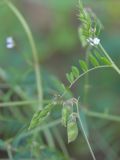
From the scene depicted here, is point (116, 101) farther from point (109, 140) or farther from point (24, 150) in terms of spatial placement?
point (24, 150)

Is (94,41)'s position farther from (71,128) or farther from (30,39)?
(30,39)

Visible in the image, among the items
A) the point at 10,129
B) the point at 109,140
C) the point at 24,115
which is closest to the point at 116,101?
the point at 109,140

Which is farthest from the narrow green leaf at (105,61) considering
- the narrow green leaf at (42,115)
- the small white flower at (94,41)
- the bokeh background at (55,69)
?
the bokeh background at (55,69)

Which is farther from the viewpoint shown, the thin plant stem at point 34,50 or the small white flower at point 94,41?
the thin plant stem at point 34,50

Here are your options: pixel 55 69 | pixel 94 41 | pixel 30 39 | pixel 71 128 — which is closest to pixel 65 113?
pixel 71 128

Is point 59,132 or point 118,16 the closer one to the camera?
point 59,132

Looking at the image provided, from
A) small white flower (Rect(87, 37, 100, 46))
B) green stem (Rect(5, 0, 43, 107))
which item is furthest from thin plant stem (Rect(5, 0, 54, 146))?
small white flower (Rect(87, 37, 100, 46))

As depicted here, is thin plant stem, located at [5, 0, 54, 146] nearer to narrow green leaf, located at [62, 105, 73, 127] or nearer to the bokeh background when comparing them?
the bokeh background

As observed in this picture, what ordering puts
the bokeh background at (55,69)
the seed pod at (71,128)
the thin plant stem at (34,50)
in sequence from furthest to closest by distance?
the bokeh background at (55,69) → the thin plant stem at (34,50) → the seed pod at (71,128)

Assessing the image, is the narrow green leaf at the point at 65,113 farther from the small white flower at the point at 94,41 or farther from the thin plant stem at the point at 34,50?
the thin plant stem at the point at 34,50
